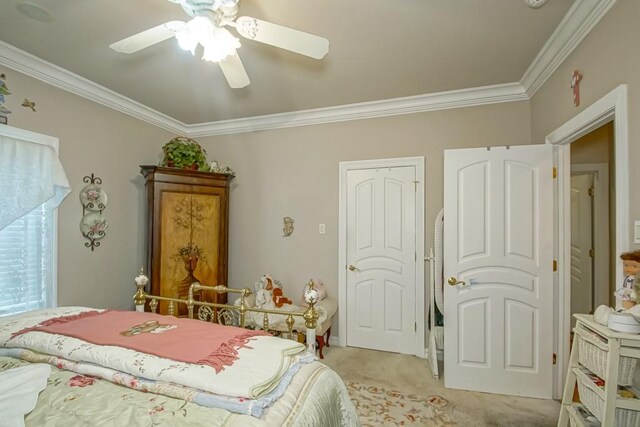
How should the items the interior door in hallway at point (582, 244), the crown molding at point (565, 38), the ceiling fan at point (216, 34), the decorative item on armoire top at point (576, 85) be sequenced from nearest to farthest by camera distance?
the ceiling fan at point (216, 34)
the crown molding at point (565, 38)
the decorative item on armoire top at point (576, 85)
the interior door in hallway at point (582, 244)

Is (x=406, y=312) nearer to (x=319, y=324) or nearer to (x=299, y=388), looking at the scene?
(x=319, y=324)

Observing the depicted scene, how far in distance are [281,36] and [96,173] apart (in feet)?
8.12

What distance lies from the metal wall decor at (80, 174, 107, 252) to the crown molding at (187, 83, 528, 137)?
1445 millimetres

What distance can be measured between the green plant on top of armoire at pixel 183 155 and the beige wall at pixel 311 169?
0.56 meters

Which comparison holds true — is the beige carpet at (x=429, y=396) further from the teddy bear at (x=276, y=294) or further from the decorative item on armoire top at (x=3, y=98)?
the decorative item on armoire top at (x=3, y=98)

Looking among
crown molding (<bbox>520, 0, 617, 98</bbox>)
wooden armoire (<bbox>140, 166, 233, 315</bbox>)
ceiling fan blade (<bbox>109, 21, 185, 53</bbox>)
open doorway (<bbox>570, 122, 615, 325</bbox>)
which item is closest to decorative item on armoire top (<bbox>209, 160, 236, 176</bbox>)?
wooden armoire (<bbox>140, 166, 233, 315</bbox>)

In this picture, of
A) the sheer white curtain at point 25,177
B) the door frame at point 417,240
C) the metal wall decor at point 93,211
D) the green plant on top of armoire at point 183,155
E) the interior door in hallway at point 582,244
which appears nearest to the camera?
the sheer white curtain at point 25,177

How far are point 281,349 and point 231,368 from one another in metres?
0.24

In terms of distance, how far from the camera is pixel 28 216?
250 centimetres

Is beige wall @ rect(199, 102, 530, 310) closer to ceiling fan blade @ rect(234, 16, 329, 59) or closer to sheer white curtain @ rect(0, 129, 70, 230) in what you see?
sheer white curtain @ rect(0, 129, 70, 230)

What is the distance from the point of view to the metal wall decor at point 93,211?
112 inches

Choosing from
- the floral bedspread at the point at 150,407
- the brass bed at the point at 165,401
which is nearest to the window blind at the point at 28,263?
the brass bed at the point at 165,401

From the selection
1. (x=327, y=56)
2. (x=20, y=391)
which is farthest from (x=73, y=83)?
(x=20, y=391)

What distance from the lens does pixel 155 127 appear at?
3.63 m
